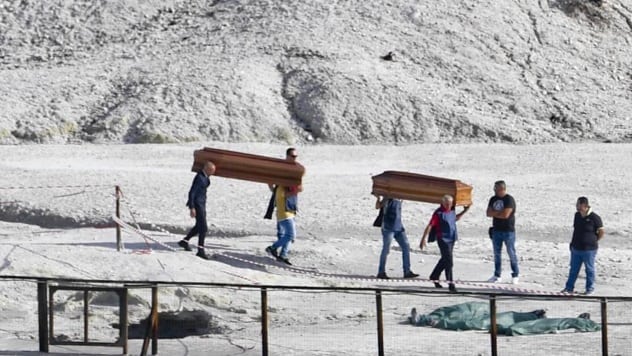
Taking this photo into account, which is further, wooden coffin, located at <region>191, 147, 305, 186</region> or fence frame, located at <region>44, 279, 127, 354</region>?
wooden coffin, located at <region>191, 147, 305, 186</region>

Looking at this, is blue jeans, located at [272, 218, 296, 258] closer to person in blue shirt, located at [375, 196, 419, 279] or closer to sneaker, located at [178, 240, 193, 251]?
sneaker, located at [178, 240, 193, 251]

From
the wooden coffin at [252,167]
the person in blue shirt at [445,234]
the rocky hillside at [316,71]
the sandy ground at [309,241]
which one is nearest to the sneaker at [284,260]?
the sandy ground at [309,241]

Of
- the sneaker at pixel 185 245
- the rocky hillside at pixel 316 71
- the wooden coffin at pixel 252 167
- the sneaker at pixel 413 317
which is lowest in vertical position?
the sneaker at pixel 413 317

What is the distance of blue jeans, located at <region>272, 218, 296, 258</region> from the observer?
70.3 feet

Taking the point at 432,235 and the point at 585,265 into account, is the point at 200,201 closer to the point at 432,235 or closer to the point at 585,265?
the point at 432,235

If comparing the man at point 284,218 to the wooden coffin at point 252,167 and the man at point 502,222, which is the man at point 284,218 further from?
the man at point 502,222

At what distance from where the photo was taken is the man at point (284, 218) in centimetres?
2147

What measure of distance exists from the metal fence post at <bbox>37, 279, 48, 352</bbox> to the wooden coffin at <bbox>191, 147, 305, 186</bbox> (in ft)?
21.9

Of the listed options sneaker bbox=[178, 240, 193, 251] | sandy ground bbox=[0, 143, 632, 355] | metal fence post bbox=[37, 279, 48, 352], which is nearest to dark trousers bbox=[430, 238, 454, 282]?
sandy ground bbox=[0, 143, 632, 355]

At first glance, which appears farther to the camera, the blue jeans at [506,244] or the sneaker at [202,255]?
the sneaker at [202,255]

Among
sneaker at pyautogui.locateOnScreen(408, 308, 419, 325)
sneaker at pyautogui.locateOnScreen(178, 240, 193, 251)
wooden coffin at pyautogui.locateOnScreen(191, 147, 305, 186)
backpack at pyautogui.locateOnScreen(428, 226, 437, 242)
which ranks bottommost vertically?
sneaker at pyautogui.locateOnScreen(408, 308, 419, 325)

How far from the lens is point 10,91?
118 ft

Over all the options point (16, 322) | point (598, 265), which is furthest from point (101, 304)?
point (598, 265)

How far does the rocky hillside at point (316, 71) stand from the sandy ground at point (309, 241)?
1323 mm
